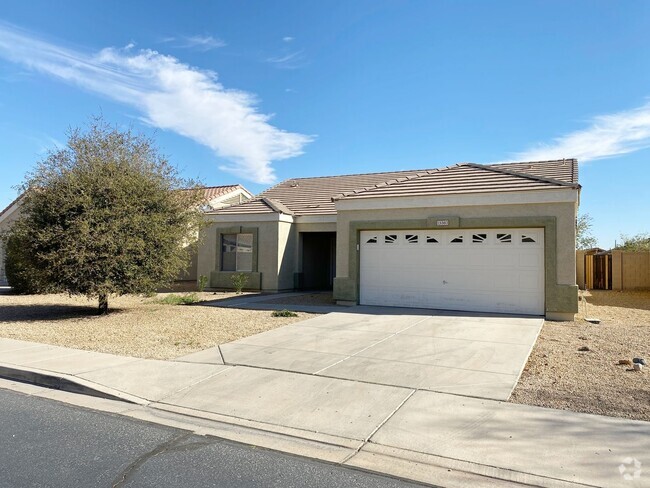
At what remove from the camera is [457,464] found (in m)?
4.54

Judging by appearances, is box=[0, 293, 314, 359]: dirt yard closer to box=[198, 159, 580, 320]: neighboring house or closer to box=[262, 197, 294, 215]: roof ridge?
box=[198, 159, 580, 320]: neighboring house

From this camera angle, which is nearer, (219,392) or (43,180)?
(219,392)

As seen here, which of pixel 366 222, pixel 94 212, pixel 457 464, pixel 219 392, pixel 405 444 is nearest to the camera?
pixel 457 464

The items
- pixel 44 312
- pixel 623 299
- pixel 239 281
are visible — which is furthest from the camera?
pixel 239 281

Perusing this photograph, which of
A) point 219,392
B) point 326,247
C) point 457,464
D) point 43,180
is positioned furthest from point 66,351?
point 326,247

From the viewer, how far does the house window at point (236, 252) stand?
2064 centimetres

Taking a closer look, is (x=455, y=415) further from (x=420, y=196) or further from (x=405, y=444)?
(x=420, y=196)

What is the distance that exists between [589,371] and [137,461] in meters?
6.43

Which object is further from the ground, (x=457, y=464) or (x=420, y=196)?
(x=420, y=196)

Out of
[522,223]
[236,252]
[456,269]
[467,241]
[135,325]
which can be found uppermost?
[522,223]

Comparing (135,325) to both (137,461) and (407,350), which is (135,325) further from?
(137,461)

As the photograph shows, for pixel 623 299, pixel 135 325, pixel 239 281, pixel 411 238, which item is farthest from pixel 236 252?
pixel 623 299

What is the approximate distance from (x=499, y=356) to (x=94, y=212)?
9.91 m

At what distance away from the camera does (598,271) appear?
2422 cm
